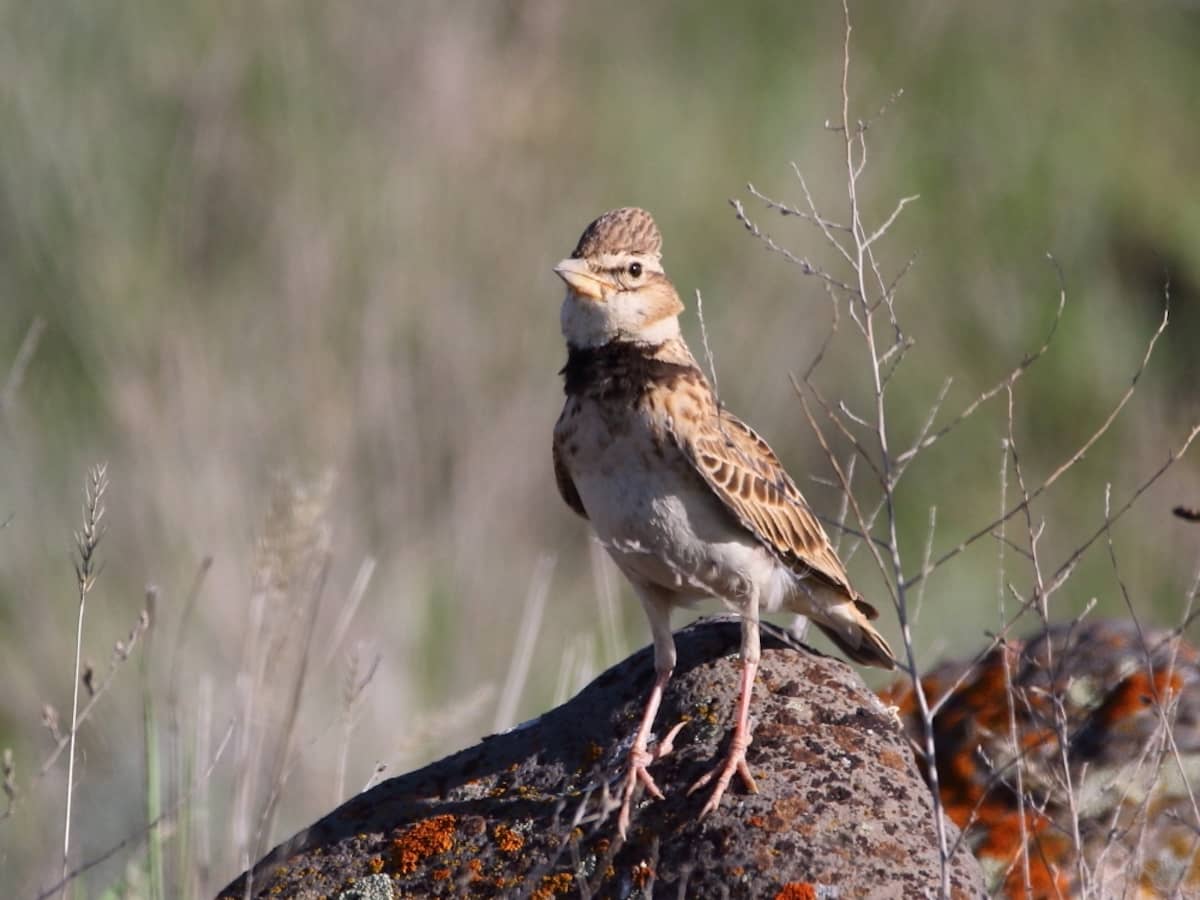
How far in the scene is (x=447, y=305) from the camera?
11703mm

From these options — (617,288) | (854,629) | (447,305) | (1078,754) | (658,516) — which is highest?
(447,305)

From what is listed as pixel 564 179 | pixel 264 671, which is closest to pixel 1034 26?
pixel 564 179

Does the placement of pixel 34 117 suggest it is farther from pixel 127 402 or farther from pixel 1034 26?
pixel 1034 26

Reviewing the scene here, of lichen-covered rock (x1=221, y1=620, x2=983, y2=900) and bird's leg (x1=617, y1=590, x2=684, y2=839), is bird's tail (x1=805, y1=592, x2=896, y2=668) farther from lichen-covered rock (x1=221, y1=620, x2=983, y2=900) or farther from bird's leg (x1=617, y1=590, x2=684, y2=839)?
bird's leg (x1=617, y1=590, x2=684, y2=839)

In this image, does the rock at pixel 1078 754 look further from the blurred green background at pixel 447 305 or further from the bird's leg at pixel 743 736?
the blurred green background at pixel 447 305

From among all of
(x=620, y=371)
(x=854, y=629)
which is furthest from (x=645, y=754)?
(x=620, y=371)

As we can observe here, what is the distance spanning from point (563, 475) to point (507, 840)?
1276 millimetres

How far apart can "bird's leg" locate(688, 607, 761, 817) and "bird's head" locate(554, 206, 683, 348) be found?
1008 millimetres

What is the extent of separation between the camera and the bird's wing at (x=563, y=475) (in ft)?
16.8

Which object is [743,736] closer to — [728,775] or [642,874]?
[728,775]

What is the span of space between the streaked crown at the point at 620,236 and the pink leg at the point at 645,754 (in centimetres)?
129

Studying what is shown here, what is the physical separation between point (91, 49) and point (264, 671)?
831 cm

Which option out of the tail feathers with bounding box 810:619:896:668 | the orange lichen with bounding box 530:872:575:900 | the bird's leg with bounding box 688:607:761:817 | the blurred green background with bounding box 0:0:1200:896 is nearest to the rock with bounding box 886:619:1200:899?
the tail feathers with bounding box 810:619:896:668

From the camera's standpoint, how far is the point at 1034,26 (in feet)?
50.5
